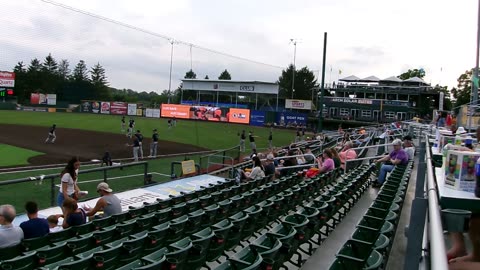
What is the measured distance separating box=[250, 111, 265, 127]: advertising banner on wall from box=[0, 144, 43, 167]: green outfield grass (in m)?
34.1

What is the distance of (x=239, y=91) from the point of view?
236ft

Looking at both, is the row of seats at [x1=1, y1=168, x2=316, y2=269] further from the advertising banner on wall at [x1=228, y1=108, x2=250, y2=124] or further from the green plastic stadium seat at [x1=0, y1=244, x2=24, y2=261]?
the advertising banner on wall at [x1=228, y1=108, x2=250, y2=124]

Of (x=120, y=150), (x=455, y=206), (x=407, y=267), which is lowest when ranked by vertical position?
(x=120, y=150)

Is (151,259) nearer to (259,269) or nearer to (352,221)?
(259,269)

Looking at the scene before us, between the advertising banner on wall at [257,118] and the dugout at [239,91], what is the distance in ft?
40.0

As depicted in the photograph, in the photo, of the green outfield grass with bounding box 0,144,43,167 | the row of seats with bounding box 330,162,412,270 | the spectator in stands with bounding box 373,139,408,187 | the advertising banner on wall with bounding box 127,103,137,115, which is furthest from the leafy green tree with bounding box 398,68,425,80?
the row of seats with bounding box 330,162,412,270

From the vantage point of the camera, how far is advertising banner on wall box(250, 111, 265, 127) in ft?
186

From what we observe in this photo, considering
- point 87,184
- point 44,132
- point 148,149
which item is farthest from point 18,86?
point 87,184

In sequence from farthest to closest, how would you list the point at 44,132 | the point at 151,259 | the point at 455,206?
1. the point at 44,132
2. the point at 151,259
3. the point at 455,206

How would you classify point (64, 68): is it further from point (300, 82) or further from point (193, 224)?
point (193, 224)

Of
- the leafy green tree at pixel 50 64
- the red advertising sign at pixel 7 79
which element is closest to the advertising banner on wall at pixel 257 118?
the red advertising sign at pixel 7 79

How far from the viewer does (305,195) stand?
873 cm

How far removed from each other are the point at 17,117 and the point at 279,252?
2139 inches

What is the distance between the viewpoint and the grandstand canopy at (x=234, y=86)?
69.6 m
